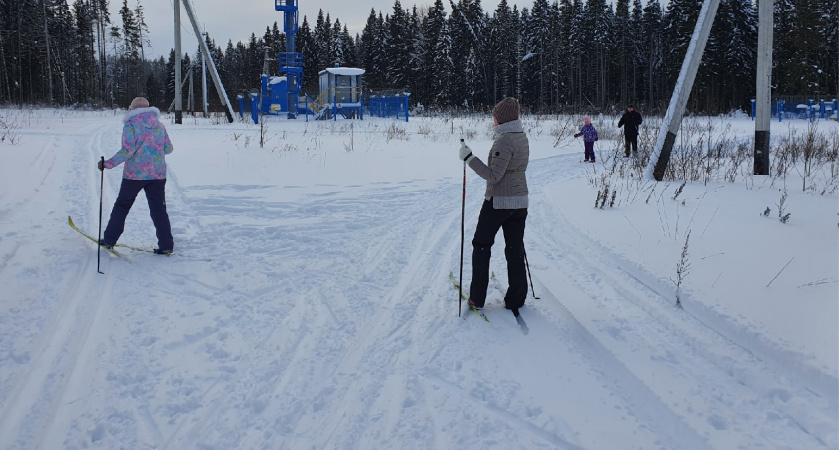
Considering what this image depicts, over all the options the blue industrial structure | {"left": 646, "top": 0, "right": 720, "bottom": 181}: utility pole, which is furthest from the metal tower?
{"left": 646, "top": 0, "right": 720, "bottom": 181}: utility pole

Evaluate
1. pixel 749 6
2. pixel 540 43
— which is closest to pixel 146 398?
pixel 749 6

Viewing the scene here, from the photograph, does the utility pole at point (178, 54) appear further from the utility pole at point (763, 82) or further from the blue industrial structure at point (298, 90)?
the utility pole at point (763, 82)

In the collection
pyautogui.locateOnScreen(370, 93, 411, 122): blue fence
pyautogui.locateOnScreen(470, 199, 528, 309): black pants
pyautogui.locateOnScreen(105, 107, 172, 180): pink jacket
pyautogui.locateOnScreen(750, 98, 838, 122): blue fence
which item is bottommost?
pyautogui.locateOnScreen(470, 199, 528, 309): black pants

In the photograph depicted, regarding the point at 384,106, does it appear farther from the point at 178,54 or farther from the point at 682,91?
the point at 682,91

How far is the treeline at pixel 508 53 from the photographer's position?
46.7 metres

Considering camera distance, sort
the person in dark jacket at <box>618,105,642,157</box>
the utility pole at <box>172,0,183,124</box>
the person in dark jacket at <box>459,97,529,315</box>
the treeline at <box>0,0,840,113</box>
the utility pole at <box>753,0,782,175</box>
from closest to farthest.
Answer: the person in dark jacket at <box>459,97,529,315</box> → the utility pole at <box>753,0,782,175</box> → the person in dark jacket at <box>618,105,642,157</box> → the utility pole at <box>172,0,183,124</box> → the treeline at <box>0,0,840,113</box>

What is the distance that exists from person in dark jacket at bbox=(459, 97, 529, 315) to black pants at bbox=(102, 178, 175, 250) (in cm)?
349

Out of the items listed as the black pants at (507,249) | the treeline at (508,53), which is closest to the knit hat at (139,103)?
the black pants at (507,249)

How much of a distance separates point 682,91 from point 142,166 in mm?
9123

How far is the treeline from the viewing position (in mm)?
46719

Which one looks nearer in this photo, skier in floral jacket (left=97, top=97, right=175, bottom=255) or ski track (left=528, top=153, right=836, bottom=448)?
Result: ski track (left=528, top=153, right=836, bottom=448)

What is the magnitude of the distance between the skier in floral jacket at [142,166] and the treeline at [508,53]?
142 ft

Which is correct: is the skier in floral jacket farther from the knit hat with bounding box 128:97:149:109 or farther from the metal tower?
the metal tower

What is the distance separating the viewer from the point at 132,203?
19.5 ft
